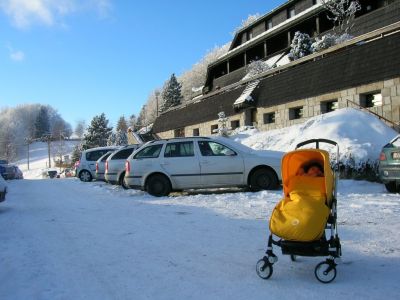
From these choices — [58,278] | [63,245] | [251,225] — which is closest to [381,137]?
[251,225]

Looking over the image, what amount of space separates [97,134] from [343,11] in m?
56.7

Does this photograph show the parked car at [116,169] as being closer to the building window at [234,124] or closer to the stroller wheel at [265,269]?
the stroller wheel at [265,269]

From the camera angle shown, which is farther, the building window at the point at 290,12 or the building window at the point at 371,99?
the building window at the point at 290,12

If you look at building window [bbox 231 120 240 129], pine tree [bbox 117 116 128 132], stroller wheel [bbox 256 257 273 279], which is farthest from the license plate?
pine tree [bbox 117 116 128 132]

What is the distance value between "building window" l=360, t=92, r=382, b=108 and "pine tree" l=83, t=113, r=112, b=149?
6265 cm

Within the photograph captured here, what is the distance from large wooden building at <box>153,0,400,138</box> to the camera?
56.3 feet

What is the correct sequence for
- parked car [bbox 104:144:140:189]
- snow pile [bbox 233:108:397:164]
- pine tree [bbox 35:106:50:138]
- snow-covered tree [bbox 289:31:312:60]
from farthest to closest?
pine tree [bbox 35:106:50:138] → snow-covered tree [bbox 289:31:312:60] → parked car [bbox 104:144:140:189] → snow pile [bbox 233:108:397:164]

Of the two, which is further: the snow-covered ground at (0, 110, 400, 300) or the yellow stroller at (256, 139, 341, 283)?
the yellow stroller at (256, 139, 341, 283)

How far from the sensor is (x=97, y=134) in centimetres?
7669

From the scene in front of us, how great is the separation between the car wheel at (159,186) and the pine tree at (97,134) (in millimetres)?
65868

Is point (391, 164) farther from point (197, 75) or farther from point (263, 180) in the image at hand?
point (197, 75)

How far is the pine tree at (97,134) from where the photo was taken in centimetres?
7675

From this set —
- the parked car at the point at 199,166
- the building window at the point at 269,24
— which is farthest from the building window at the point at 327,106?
the building window at the point at 269,24

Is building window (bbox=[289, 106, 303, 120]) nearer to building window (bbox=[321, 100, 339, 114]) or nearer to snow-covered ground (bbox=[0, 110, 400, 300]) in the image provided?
building window (bbox=[321, 100, 339, 114])
